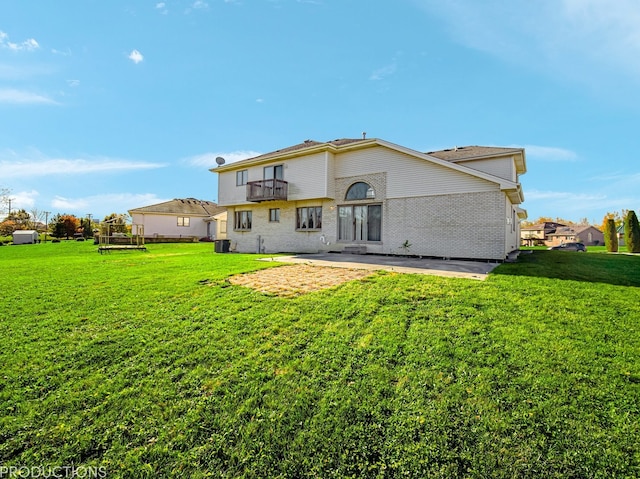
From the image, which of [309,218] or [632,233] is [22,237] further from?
[632,233]

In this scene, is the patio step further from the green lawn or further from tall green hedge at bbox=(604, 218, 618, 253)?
tall green hedge at bbox=(604, 218, 618, 253)

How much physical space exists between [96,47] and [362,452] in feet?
45.0

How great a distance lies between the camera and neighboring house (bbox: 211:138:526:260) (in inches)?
481

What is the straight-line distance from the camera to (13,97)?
36.8 ft

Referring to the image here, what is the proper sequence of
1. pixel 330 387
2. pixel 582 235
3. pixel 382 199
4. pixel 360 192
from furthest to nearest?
pixel 582 235, pixel 360 192, pixel 382 199, pixel 330 387

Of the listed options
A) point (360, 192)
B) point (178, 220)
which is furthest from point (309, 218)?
point (178, 220)

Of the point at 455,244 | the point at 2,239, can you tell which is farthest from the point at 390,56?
the point at 2,239

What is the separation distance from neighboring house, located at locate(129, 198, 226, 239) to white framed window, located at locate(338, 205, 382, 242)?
70.3 feet

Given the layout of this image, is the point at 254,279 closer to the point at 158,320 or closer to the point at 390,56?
the point at 158,320

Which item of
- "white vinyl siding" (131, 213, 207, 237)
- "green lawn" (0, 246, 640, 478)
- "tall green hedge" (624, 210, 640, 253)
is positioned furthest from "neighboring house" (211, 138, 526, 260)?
"white vinyl siding" (131, 213, 207, 237)

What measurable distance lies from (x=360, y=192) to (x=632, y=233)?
81.0 ft

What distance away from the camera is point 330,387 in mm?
3289

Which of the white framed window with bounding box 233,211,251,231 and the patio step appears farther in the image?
the white framed window with bounding box 233,211,251,231

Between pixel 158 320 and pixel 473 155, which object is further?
pixel 473 155
